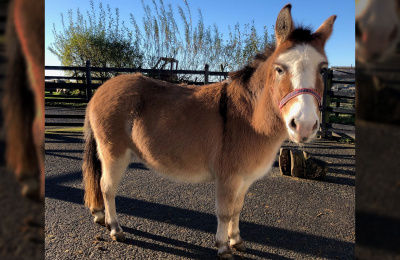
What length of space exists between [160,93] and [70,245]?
1936 mm

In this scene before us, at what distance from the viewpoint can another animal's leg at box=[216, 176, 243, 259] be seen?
238 centimetres

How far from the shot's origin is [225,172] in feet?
7.86

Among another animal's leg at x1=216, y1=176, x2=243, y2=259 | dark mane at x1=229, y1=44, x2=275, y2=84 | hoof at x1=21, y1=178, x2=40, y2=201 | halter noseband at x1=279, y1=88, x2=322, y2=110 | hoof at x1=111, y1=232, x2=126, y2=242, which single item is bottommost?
hoof at x1=111, y1=232, x2=126, y2=242

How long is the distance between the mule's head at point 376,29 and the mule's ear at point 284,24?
1.78m

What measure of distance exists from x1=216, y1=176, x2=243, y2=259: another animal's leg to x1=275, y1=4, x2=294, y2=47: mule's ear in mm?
1335

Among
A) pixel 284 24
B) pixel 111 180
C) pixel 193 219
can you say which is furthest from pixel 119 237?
pixel 284 24

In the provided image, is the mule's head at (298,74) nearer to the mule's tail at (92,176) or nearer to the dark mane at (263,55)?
the dark mane at (263,55)

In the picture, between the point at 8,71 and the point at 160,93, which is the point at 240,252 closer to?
the point at 160,93

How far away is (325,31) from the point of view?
2098mm

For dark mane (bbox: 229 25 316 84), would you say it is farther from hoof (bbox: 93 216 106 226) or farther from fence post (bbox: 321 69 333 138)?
fence post (bbox: 321 69 333 138)

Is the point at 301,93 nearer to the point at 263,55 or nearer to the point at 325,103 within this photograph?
the point at 263,55

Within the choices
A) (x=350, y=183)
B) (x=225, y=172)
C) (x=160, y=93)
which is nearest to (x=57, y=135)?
(x=160, y=93)

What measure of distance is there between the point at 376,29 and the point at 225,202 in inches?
87.6

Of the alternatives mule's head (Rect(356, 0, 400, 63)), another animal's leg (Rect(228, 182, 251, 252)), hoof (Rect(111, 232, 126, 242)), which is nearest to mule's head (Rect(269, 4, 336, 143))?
another animal's leg (Rect(228, 182, 251, 252))
